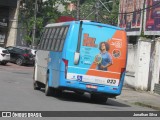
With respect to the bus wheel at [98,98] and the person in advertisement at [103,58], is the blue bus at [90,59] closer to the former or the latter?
the person in advertisement at [103,58]

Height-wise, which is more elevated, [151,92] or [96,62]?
[96,62]

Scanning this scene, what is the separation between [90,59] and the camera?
59.3ft

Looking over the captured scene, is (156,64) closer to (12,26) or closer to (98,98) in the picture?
(98,98)

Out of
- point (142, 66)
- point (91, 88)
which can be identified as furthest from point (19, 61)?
point (91, 88)

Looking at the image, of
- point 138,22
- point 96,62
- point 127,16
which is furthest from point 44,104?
point 127,16

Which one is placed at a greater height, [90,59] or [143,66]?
[90,59]

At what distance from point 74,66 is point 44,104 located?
8.76 ft

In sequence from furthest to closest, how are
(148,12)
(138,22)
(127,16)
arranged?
1. (127,16)
2. (138,22)
3. (148,12)

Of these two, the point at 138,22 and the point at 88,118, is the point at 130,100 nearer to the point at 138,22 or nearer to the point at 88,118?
the point at 88,118

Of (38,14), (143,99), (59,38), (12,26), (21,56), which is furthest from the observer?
(38,14)

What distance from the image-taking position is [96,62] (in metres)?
18.1

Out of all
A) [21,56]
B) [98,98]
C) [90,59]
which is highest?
[90,59]

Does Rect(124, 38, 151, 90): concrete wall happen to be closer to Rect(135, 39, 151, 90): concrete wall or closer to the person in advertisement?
Rect(135, 39, 151, 90): concrete wall

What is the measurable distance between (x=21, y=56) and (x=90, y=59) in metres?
28.8
